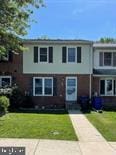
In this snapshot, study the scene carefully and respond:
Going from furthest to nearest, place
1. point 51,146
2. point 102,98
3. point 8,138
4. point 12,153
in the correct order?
point 102,98
point 8,138
point 51,146
point 12,153

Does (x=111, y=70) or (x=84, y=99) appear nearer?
(x=84, y=99)

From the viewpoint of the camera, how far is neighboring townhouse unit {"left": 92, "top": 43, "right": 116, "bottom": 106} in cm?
3781

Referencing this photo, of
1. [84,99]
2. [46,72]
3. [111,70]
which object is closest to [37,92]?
[46,72]

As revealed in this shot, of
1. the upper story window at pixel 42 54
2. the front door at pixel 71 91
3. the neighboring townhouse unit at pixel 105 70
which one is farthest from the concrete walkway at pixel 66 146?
the neighboring townhouse unit at pixel 105 70

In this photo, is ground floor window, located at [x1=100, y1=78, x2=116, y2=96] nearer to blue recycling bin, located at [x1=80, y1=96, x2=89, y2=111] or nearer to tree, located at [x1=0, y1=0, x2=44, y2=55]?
blue recycling bin, located at [x1=80, y1=96, x2=89, y2=111]

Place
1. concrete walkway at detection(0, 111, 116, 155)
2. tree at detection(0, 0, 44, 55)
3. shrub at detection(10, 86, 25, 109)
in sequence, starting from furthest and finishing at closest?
shrub at detection(10, 86, 25, 109) < tree at detection(0, 0, 44, 55) < concrete walkway at detection(0, 111, 116, 155)

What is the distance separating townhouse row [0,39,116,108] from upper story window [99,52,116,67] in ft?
5.13

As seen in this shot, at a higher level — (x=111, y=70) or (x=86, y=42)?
(x=86, y=42)

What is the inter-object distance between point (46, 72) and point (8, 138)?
21.4 m

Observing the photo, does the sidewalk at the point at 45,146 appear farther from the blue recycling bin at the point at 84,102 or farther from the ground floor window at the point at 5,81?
the ground floor window at the point at 5,81

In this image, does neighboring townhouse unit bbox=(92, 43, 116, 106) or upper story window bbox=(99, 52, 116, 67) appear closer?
neighboring townhouse unit bbox=(92, 43, 116, 106)

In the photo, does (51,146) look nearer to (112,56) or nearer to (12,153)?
(12,153)

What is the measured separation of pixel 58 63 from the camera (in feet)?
121

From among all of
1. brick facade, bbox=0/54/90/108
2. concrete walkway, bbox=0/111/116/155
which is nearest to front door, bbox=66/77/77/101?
brick facade, bbox=0/54/90/108
